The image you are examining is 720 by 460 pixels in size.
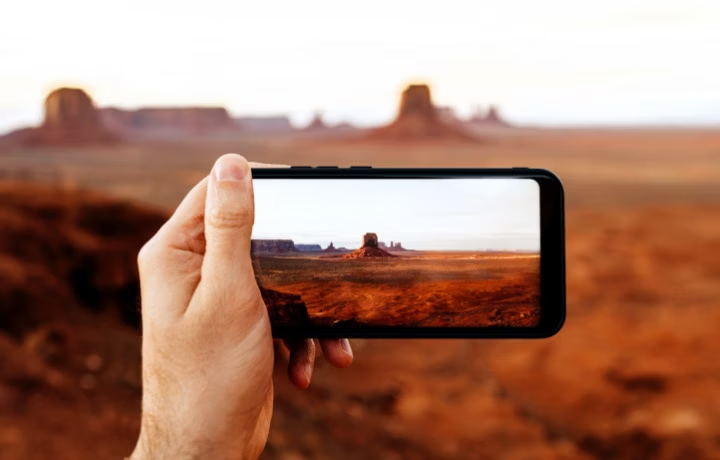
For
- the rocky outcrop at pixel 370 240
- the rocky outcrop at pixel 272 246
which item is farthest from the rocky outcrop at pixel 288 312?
the rocky outcrop at pixel 370 240

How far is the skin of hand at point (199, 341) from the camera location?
169cm

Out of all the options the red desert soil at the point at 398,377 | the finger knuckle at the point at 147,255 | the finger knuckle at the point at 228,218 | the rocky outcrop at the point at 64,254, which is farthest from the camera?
the rocky outcrop at the point at 64,254

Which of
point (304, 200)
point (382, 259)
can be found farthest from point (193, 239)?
point (382, 259)

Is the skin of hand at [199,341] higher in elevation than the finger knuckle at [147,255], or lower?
lower

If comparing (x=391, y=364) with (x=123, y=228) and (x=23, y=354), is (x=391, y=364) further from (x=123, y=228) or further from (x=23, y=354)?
(x=123, y=228)

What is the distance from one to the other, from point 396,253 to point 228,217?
50 cm

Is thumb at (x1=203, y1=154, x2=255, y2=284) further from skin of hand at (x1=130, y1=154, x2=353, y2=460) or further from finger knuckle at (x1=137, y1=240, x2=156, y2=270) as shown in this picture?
finger knuckle at (x1=137, y1=240, x2=156, y2=270)

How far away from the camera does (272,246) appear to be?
184 centimetres

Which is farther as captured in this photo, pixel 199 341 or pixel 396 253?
pixel 396 253

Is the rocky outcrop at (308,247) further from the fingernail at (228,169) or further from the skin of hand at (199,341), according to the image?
the fingernail at (228,169)

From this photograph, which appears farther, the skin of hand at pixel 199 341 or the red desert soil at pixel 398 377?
the red desert soil at pixel 398 377

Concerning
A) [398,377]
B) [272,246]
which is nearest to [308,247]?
[272,246]

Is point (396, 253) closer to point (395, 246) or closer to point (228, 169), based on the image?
point (395, 246)

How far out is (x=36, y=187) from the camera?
23.7 m
